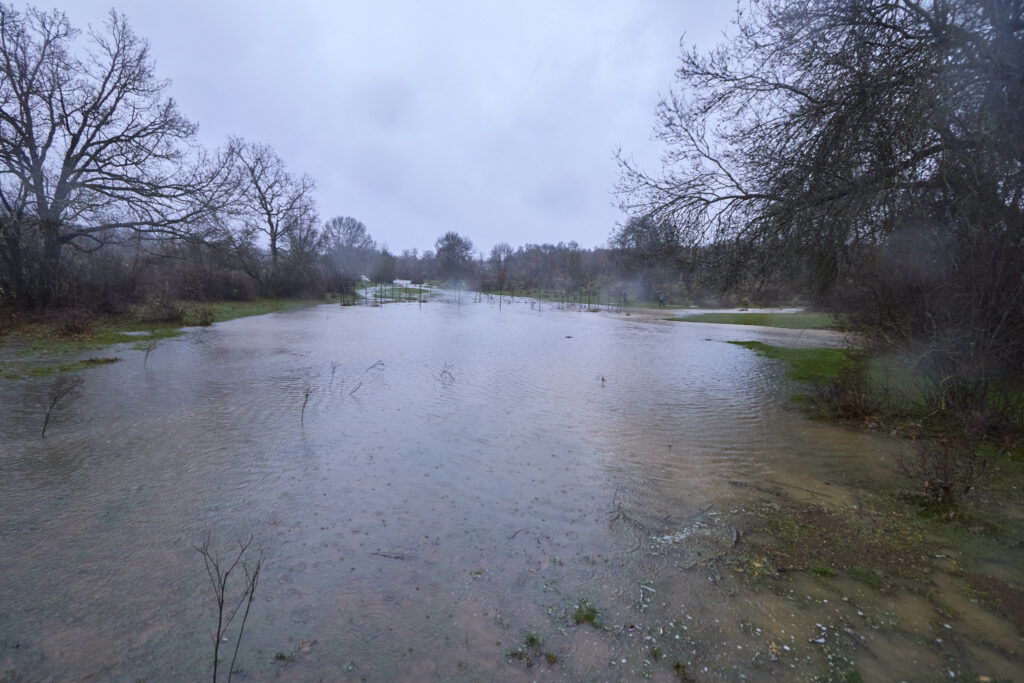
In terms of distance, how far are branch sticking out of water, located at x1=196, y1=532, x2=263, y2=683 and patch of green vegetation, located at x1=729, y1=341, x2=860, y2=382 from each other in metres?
10.2

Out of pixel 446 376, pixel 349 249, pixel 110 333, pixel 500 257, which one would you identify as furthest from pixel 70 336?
pixel 500 257

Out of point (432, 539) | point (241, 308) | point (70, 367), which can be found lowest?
point (432, 539)

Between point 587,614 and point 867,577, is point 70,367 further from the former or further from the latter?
point 867,577

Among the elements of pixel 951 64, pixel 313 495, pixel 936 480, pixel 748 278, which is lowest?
pixel 313 495

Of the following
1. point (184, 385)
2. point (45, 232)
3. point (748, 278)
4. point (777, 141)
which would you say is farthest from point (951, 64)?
point (45, 232)

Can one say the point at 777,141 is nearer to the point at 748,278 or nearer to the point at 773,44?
the point at 773,44

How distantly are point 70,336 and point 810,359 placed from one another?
874 inches

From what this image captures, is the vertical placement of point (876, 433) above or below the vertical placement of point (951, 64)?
below

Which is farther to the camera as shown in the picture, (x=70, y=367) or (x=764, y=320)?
(x=764, y=320)

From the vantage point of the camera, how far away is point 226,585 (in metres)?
3.34

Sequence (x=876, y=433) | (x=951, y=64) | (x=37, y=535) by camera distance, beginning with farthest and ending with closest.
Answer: (x=876, y=433) → (x=951, y=64) → (x=37, y=535)

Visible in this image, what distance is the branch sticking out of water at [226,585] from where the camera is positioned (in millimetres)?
2756

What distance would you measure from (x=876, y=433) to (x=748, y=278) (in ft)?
10.3

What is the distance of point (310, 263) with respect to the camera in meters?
36.6
